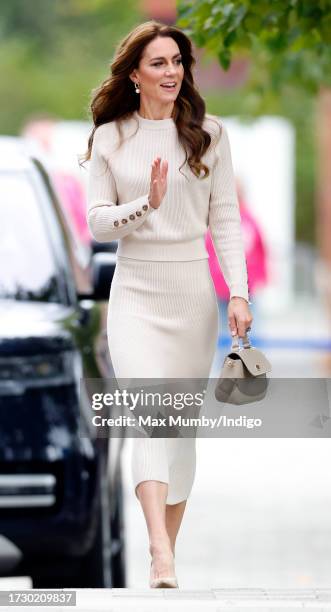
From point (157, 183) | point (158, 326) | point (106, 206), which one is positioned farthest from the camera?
point (158, 326)

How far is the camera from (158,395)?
589cm

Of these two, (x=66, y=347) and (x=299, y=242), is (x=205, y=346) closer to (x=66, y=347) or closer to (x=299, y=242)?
(x=66, y=347)

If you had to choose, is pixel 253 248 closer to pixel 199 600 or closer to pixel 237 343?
pixel 237 343

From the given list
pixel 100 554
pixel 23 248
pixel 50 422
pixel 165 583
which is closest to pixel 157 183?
pixel 165 583

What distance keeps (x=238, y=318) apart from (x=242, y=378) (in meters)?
0.20

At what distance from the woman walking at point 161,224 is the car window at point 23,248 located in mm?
1479

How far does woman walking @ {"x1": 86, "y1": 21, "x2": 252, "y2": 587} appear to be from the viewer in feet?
19.2

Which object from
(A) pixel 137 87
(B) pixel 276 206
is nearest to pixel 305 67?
(A) pixel 137 87

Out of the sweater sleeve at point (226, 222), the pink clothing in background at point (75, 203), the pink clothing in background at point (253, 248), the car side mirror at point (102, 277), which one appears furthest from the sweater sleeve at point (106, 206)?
the pink clothing in background at point (253, 248)

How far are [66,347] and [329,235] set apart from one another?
52.4ft

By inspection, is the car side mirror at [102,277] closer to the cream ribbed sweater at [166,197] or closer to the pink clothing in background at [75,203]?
the cream ribbed sweater at [166,197]

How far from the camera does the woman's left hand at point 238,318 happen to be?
5.86m

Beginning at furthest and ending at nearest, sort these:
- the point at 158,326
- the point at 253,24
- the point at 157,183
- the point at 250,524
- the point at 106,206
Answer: the point at 250,524, the point at 253,24, the point at 158,326, the point at 106,206, the point at 157,183

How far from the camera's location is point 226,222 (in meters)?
5.96
